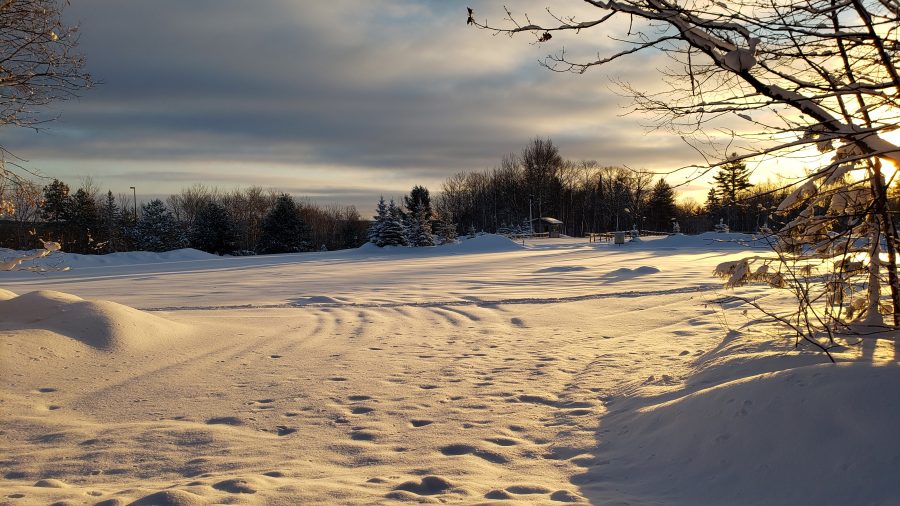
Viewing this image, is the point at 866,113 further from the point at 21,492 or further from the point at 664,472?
the point at 21,492

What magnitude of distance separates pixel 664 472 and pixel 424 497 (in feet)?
5.63

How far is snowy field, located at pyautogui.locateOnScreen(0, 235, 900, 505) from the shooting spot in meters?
3.59

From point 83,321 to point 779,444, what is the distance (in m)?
8.92

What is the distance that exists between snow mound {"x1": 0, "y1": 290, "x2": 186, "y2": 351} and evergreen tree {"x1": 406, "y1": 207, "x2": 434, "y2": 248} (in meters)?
33.0

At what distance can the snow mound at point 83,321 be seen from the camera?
805 centimetres

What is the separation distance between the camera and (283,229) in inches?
2013

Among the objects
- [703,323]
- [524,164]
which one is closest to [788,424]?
[703,323]

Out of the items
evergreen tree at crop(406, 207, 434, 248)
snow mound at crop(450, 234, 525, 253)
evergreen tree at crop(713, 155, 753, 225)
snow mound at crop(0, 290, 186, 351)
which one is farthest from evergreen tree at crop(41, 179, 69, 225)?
evergreen tree at crop(713, 155, 753, 225)

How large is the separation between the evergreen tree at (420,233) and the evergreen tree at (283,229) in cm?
1435

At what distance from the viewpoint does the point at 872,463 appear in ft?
10.7

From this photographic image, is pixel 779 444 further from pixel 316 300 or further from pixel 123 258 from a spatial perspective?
pixel 123 258

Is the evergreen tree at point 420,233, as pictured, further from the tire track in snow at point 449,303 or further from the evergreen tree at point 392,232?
the tire track in snow at point 449,303

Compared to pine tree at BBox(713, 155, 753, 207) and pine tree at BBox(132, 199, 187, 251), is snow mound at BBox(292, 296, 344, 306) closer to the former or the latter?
pine tree at BBox(713, 155, 753, 207)

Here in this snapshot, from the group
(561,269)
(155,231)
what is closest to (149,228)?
(155,231)
